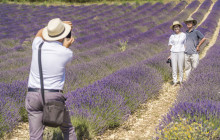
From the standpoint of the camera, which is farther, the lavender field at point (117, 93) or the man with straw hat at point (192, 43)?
the man with straw hat at point (192, 43)

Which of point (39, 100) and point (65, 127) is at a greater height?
point (39, 100)

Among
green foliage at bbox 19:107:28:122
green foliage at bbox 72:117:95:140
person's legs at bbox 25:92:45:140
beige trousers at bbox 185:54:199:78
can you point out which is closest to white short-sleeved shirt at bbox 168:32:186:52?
beige trousers at bbox 185:54:199:78

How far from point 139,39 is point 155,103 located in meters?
5.51

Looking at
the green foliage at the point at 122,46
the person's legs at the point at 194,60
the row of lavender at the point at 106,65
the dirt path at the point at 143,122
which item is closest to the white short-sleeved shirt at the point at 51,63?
the dirt path at the point at 143,122

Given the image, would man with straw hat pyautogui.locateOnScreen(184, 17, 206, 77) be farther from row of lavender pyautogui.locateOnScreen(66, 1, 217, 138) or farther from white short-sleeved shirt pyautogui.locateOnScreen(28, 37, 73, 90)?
white short-sleeved shirt pyautogui.locateOnScreen(28, 37, 73, 90)

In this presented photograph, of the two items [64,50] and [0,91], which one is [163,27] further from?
[64,50]

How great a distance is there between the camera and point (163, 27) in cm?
1141

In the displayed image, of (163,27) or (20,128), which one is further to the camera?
(163,27)

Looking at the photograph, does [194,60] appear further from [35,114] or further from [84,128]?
[35,114]

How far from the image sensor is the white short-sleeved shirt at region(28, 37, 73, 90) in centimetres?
169

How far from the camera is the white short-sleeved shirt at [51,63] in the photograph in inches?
66.4

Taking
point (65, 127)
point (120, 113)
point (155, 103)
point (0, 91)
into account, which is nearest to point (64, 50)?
point (65, 127)

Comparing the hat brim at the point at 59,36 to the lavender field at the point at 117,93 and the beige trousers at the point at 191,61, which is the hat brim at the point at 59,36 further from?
the beige trousers at the point at 191,61

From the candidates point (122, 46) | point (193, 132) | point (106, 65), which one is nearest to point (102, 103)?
point (193, 132)
